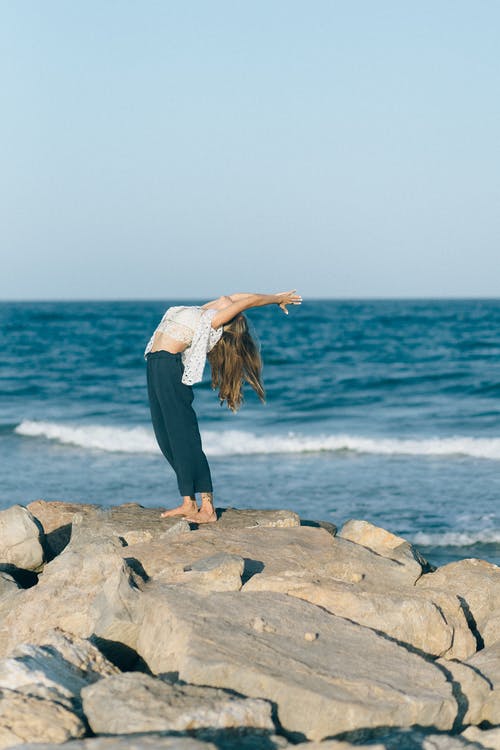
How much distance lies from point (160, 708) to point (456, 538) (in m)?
6.74

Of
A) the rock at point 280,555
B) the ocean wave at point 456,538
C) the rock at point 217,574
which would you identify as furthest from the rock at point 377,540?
the ocean wave at point 456,538

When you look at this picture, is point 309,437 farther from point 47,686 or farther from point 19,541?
point 47,686

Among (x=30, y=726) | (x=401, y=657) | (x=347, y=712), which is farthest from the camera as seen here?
(x=401, y=657)

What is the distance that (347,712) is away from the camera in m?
3.76

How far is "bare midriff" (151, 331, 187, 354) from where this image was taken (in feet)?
20.6

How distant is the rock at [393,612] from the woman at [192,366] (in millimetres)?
1459

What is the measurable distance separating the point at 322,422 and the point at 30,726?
52.6 feet

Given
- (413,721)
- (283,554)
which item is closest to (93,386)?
(283,554)

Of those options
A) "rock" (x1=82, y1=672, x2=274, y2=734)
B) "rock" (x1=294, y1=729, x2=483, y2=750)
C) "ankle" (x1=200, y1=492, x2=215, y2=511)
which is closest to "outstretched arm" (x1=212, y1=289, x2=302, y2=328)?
"ankle" (x1=200, y1=492, x2=215, y2=511)

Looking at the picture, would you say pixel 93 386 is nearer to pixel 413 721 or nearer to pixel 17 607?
pixel 17 607

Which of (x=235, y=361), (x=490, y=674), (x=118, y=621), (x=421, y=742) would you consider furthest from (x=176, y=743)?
(x=235, y=361)

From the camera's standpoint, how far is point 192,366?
623 cm

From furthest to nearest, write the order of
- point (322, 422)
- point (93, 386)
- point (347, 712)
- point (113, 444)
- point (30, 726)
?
point (93, 386), point (322, 422), point (113, 444), point (347, 712), point (30, 726)

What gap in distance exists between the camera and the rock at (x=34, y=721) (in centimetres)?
346
